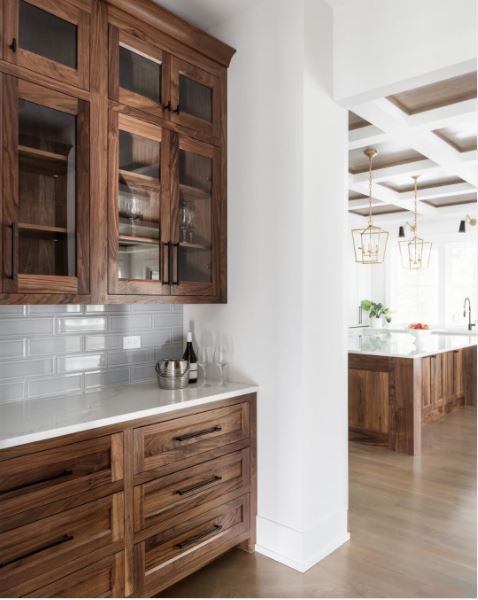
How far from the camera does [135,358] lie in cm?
268

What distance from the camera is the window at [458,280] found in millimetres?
7367

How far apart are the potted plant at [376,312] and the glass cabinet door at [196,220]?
5.60m

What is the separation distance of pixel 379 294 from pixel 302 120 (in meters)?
6.19

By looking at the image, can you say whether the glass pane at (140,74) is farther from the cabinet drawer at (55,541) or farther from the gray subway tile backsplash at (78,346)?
the cabinet drawer at (55,541)

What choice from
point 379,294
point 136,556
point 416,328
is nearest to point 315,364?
point 136,556

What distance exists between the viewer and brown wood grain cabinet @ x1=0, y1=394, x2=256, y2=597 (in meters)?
1.65

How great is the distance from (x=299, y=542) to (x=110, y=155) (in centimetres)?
202

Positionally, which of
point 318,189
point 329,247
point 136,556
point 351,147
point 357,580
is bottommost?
point 357,580

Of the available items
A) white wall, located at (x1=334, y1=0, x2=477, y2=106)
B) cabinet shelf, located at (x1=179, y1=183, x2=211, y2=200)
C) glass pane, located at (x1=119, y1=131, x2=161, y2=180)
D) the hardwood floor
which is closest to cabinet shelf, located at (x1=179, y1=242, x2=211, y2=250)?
cabinet shelf, located at (x1=179, y1=183, x2=211, y2=200)

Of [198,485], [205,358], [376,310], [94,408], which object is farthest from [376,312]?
[94,408]

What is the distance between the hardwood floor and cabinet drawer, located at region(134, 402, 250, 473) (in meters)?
0.62

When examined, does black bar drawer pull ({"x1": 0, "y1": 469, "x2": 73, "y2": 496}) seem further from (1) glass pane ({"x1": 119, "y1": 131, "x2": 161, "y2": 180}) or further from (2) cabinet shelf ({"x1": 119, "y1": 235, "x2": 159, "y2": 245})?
(1) glass pane ({"x1": 119, "y1": 131, "x2": 161, "y2": 180})

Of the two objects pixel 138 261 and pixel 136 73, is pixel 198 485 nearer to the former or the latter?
pixel 138 261

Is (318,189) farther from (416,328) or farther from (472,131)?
(416,328)
